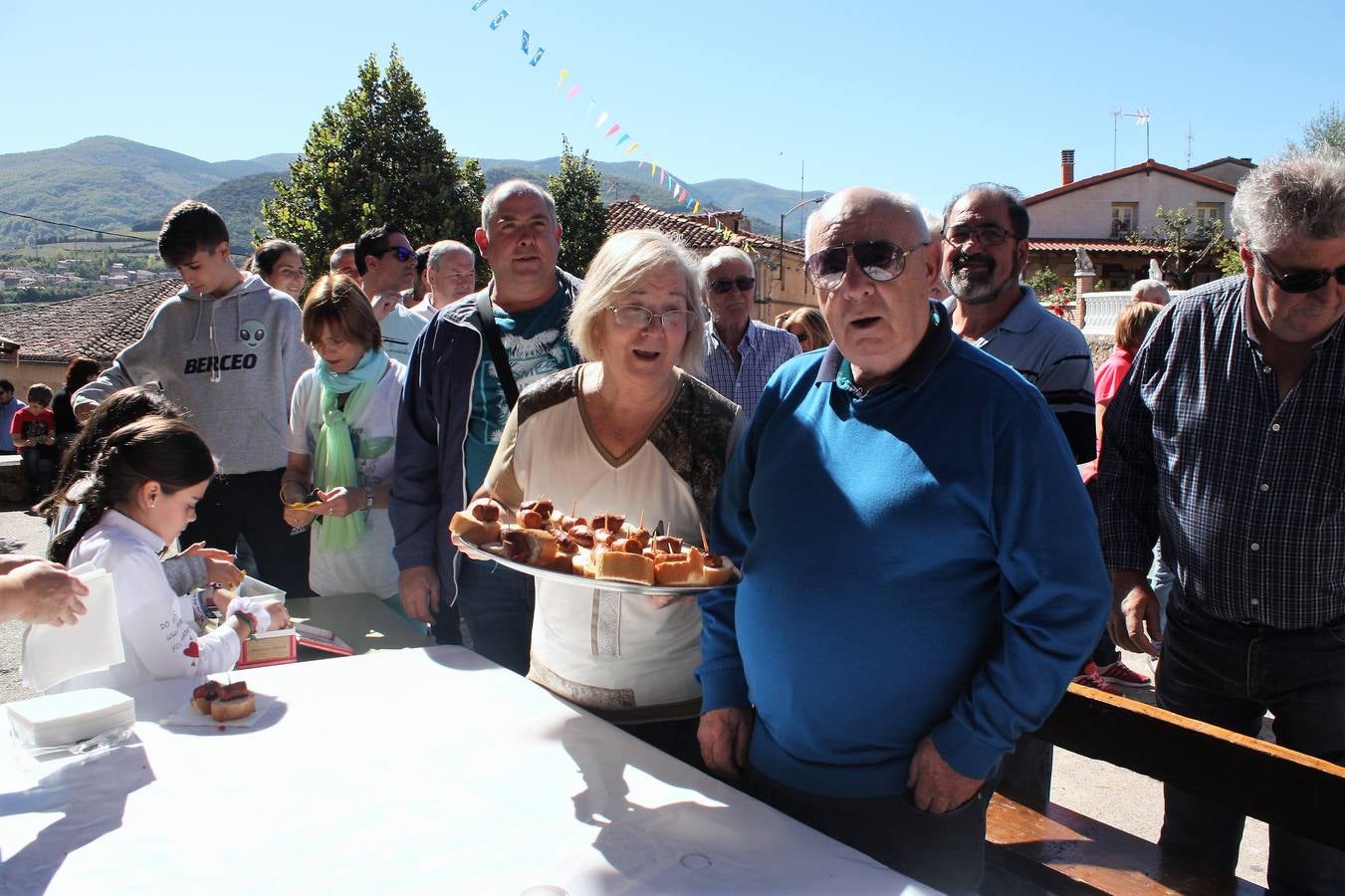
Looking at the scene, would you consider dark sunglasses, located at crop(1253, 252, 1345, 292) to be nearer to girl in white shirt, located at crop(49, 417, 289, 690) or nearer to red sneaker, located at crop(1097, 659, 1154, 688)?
girl in white shirt, located at crop(49, 417, 289, 690)

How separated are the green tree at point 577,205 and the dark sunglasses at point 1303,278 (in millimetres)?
31686

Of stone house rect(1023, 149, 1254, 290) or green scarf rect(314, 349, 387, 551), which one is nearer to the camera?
green scarf rect(314, 349, 387, 551)

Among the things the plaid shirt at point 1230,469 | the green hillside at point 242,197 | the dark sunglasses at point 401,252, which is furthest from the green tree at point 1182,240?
the green hillside at point 242,197

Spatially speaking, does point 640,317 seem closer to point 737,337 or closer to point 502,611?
point 502,611

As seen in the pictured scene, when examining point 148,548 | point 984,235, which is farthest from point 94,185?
point 984,235

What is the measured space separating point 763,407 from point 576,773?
865mm

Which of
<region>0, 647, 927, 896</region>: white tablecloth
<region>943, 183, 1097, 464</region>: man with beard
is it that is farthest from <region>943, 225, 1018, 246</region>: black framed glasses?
<region>0, 647, 927, 896</region>: white tablecloth

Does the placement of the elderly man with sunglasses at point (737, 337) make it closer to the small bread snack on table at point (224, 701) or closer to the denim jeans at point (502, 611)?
the denim jeans at point (502, 611)

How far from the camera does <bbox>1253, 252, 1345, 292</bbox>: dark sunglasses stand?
91.3 inches

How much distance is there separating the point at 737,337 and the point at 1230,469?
10.3ft

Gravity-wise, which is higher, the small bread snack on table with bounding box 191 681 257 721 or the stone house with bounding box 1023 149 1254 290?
the stone house with bounding box 1023 149 1254 290

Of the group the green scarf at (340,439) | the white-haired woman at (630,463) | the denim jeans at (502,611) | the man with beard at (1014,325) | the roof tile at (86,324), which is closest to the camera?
the white-haired woman at (630,463)

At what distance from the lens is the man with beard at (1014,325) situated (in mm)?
3359

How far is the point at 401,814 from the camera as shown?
175 centimetres
